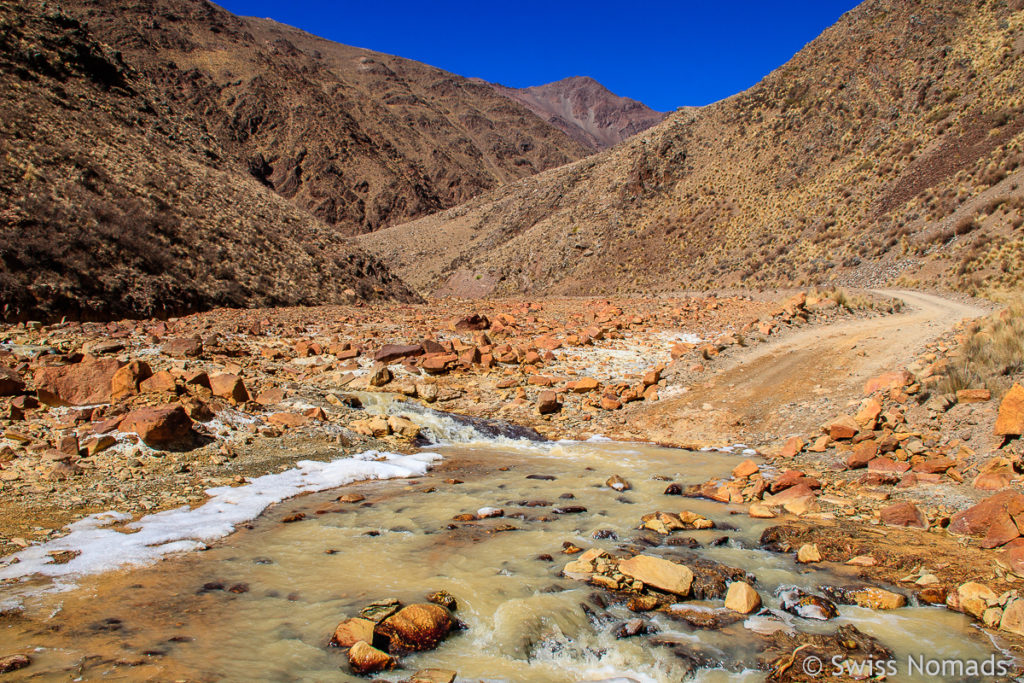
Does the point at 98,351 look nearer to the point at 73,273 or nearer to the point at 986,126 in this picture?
the point at 73,273

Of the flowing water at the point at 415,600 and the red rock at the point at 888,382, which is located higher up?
the red rock at the point at 888,382

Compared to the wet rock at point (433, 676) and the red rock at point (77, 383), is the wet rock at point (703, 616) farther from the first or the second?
the red rock at point (77, 383)

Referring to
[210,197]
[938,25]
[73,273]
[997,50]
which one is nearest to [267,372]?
[73,273]

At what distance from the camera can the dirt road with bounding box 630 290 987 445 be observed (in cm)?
951

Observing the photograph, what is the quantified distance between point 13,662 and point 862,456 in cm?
806

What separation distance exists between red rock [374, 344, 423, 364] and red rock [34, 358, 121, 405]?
4946mm

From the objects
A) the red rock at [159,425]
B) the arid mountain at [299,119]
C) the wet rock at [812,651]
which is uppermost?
the arid mountain at [299,119]

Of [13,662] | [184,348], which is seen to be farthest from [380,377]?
[13,662]

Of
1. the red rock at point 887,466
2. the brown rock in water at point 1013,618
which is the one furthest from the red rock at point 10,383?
the red rock at point 887,466

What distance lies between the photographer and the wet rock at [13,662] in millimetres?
3125

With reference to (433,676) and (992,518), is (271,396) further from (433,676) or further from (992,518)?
(992,518)

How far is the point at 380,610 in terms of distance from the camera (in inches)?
158

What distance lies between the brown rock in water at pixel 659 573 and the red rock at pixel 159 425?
541cm

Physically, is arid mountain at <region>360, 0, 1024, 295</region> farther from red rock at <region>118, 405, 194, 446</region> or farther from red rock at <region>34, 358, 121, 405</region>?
red rock at <region>34, 358, 121, 405</region>
